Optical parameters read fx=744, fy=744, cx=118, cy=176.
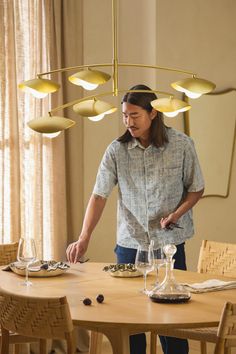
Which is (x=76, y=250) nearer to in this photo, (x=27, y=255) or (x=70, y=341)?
(x=27, y=255)

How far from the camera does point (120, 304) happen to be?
8.93 ft

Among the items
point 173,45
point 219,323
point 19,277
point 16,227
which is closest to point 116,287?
point 19,277

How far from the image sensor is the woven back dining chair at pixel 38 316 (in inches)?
96.0

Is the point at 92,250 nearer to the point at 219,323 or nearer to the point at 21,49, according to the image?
the point at 21,49

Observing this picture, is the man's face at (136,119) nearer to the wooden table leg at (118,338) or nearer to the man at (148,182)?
the man at (148,182)

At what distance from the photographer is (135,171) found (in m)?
3.80

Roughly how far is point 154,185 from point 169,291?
102 cm

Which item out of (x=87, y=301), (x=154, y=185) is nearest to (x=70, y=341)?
(x=87, y=301)

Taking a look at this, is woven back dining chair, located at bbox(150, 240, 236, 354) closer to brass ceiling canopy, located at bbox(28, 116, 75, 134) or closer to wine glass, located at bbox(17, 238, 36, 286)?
wine glass, located at bbox(17, 238, 36, 286)

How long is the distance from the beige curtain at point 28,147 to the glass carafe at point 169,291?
6.22 ft

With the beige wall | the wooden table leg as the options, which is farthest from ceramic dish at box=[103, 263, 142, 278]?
the beige wall

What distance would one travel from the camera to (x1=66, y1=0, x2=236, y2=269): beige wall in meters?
4.93

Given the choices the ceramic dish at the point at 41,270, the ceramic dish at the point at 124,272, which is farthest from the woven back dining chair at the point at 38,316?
the ceramic dish at the point at 124,272

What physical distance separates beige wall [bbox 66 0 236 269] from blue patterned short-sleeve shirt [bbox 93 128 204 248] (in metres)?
1.12
